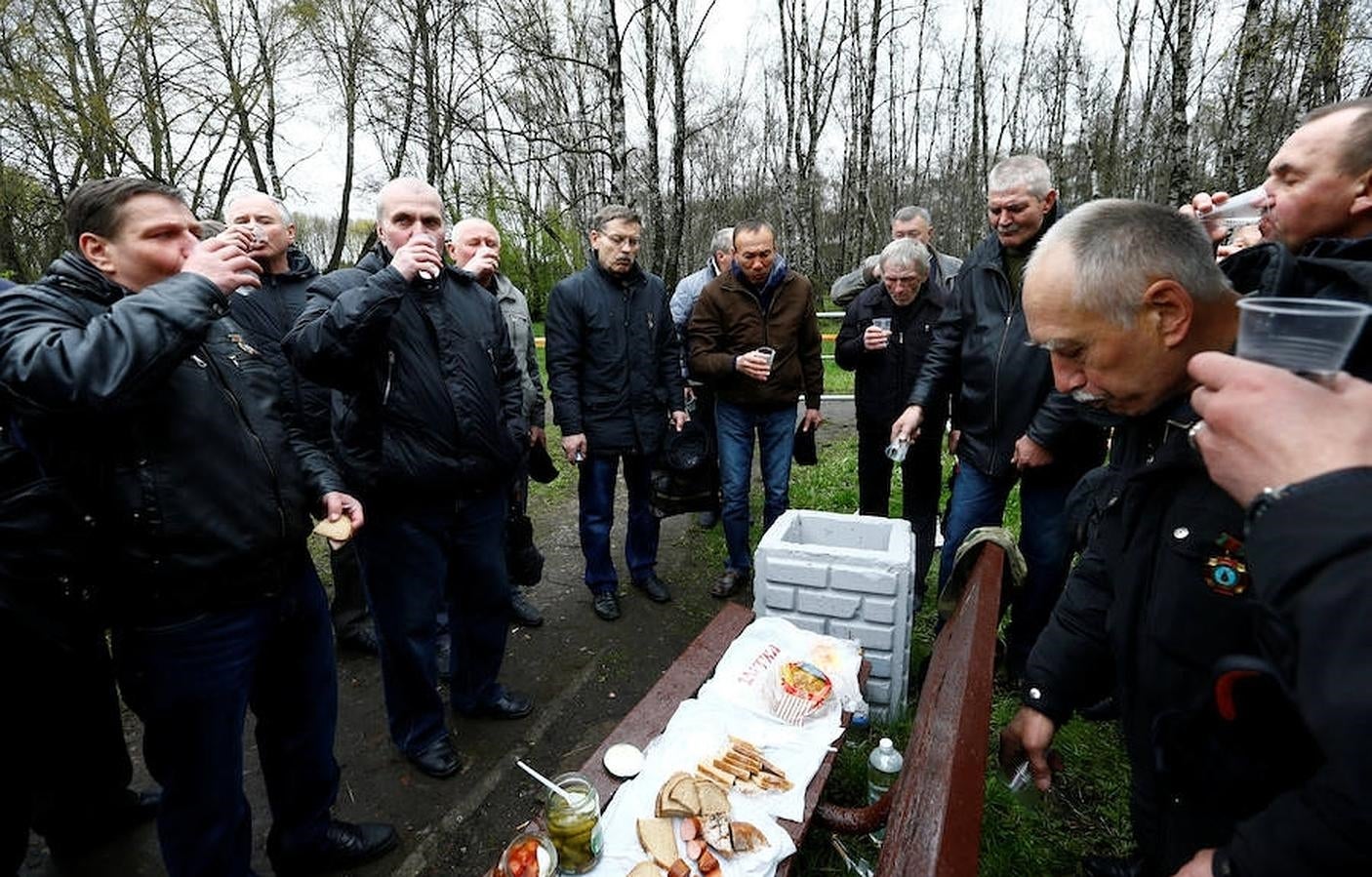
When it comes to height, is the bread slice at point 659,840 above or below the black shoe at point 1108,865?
above

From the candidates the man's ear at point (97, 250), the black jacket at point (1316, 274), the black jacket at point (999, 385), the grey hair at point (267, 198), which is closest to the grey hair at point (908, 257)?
the black jacket at point (999, 385)

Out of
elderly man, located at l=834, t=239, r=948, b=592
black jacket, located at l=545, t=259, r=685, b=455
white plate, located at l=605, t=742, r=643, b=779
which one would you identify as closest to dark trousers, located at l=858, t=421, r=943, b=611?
elderly man, located at l=834, t=239, r=948, b=592

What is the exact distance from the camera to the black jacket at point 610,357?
3910mm

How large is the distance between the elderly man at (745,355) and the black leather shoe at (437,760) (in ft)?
6.57

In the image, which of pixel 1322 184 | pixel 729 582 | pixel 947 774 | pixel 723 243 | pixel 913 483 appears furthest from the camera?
pixel 723 243

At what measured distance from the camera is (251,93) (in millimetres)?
16938

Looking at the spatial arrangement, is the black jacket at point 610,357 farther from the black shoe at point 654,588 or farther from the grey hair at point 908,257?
the grey hair at point 908,257

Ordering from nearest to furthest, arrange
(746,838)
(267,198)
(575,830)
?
(575,830) → (746,838) → (267,198)

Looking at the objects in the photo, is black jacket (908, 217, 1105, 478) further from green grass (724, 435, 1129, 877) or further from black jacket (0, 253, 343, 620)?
black jacket (0, 253, 343, 620)

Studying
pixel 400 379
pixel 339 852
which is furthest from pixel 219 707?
pixel 400 379

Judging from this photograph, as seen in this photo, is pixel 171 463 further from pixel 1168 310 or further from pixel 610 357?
pixel 610 357

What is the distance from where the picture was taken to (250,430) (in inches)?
A: 74.9

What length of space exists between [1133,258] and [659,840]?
5.38 ft

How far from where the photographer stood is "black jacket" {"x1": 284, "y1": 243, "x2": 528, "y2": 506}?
2.31 m
